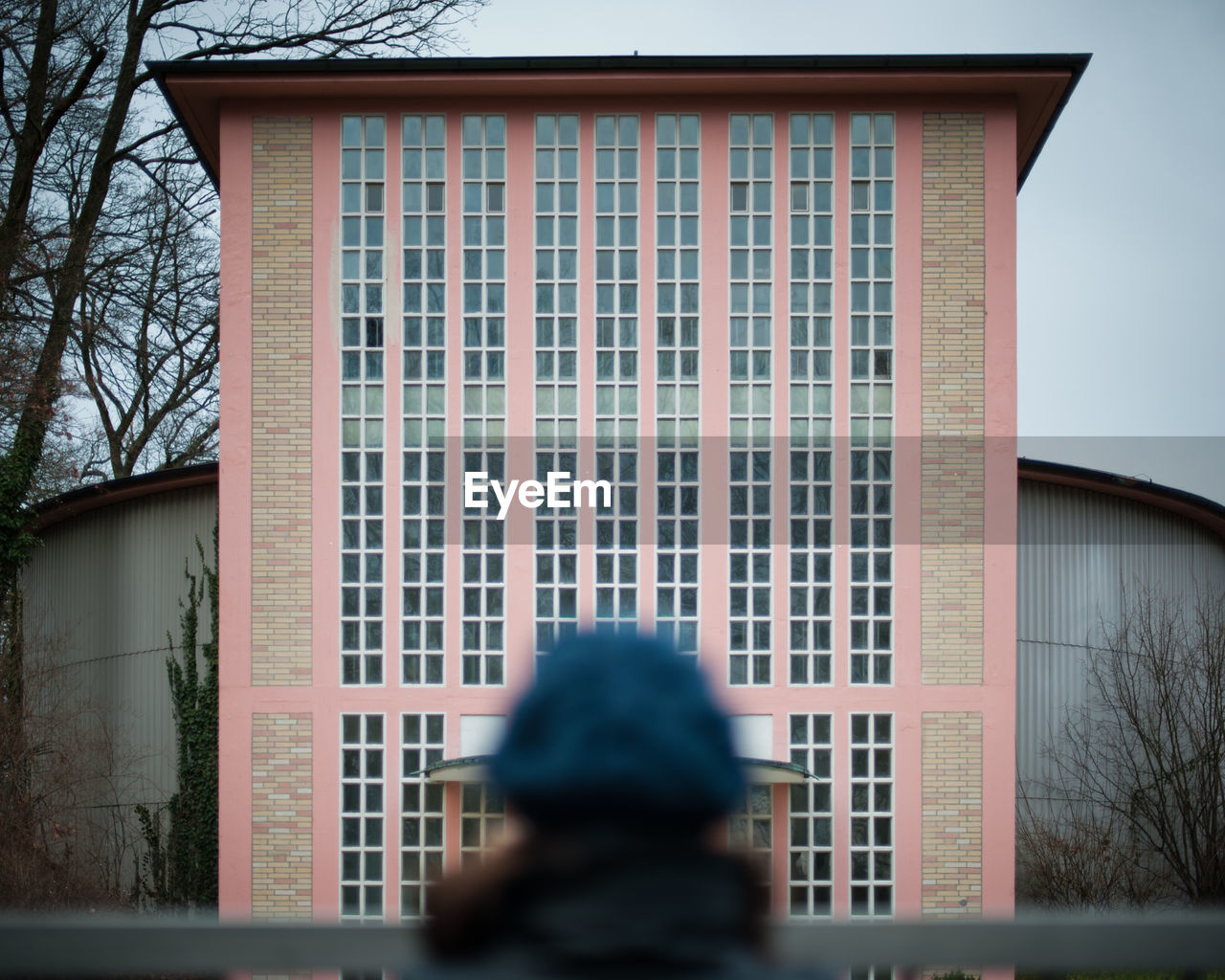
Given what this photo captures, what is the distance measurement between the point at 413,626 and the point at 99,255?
37.9 ft

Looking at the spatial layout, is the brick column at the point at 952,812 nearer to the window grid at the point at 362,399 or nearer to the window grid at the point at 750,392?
the window grid at the point at 750,392

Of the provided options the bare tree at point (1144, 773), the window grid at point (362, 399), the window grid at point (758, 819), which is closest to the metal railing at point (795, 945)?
the window grid at point (758, 819)

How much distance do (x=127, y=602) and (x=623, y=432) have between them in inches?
355

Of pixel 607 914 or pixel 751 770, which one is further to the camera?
pixel 751 770

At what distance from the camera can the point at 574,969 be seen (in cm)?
113

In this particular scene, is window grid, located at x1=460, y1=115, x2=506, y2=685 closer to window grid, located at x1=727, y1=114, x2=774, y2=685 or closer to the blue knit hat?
window grid, located at x1=727, y1=114, x2=774, y2=685

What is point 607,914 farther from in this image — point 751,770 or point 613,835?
point 751,770

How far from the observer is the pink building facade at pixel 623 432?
14102 mm

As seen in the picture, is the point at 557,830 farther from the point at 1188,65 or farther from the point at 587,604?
the point at 1188,65

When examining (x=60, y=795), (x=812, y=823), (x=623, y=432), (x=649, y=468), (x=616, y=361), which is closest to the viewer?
(x=812, y=823)

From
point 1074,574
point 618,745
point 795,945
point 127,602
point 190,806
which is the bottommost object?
point 190,806

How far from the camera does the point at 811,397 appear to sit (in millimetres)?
14422

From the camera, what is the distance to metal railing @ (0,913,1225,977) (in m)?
1.82

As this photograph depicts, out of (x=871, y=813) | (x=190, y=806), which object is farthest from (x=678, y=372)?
(x=190, y=806)
